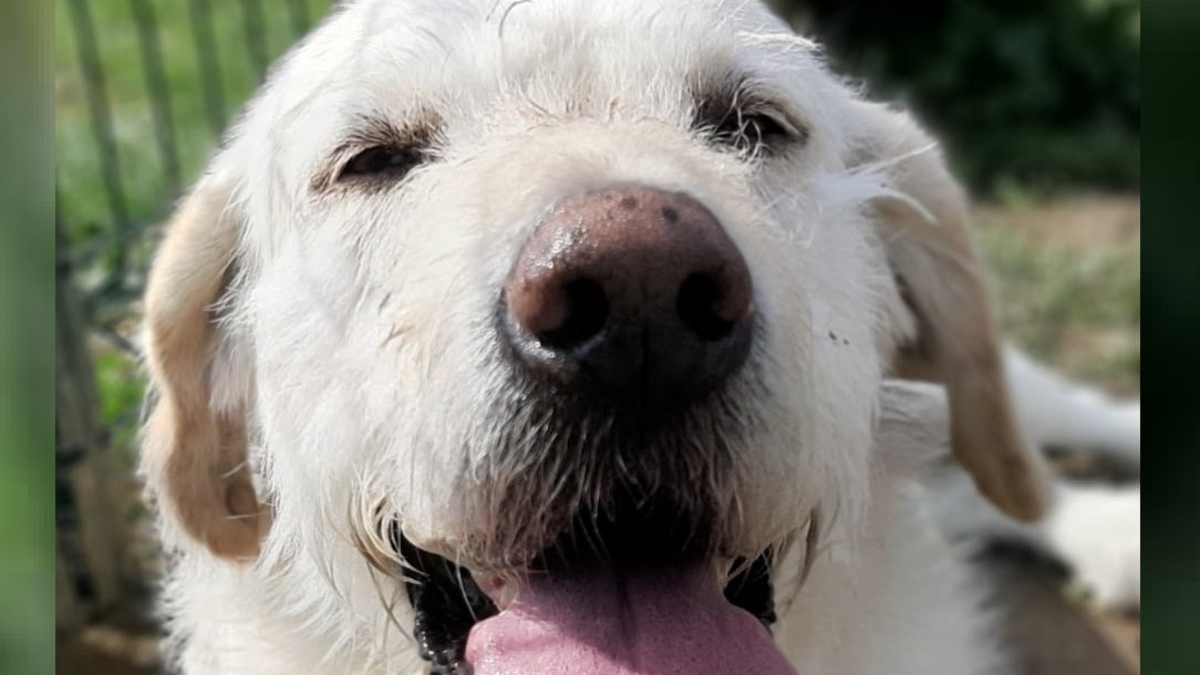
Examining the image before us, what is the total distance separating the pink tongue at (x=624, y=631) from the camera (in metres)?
2.06

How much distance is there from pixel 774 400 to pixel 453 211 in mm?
601

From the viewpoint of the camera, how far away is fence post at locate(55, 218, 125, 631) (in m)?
3.89

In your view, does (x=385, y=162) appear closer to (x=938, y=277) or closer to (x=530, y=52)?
(x=530, y=52)

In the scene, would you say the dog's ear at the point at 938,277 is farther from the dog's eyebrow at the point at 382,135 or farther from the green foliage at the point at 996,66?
the green foliage at the point at 996,66

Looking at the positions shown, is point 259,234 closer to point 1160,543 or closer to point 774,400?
point 774,400

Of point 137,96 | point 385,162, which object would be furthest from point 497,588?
point 137,96

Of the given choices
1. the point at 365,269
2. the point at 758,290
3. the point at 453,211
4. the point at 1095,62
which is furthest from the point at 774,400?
the point at 1095,62

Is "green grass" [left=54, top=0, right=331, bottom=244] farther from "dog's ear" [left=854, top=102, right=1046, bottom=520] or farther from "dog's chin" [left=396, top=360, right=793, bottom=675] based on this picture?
"dog's chin" [left=396, top=360, right=793, bottom=675]

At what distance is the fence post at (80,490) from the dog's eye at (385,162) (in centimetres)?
175

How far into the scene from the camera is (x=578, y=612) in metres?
2.12

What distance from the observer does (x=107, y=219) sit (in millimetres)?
5090

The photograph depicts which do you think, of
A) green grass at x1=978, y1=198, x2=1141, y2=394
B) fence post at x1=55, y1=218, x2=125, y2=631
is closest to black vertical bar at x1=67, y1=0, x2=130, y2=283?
fence post at x1=55, y1=218, x2=125, y2=631

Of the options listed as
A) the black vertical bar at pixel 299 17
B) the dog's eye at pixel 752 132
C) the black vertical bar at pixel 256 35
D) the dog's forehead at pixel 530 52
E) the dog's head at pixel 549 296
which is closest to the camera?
the dog's head at pixel 549 296

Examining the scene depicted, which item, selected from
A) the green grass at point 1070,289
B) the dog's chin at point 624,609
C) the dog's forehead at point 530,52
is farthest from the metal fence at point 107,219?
the green grass at point 1070,289
